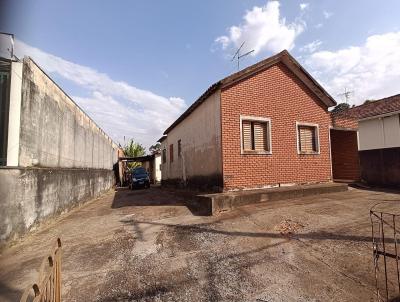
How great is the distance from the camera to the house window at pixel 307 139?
35.8ft

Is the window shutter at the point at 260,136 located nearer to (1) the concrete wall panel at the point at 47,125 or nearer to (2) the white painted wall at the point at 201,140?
(2) the white painted wall at the point at 201,140

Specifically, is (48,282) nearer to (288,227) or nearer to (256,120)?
(288,227)

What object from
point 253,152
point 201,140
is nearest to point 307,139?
point 253,152

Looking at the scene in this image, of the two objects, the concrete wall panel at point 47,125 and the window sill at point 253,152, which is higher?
the concrete wall panel at point 47,125

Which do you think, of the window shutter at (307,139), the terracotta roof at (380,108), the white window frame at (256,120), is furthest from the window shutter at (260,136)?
the terracotta roof at (380,108)

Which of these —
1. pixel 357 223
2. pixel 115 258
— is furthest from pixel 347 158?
pixel 115 258

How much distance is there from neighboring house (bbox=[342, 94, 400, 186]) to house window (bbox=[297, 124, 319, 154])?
107 inches

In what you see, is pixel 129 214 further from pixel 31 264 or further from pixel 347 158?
pixel 347 158

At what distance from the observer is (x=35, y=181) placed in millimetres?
6941

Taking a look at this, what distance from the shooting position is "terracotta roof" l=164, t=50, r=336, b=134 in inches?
365

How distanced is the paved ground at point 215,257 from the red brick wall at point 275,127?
195 centimetres

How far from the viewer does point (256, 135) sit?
986 cm

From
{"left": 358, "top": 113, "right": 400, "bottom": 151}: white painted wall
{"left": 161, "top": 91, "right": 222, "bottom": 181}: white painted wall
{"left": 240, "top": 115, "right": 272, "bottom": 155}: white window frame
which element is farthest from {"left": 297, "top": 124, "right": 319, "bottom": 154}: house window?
{"left": 358, "top": 113, "right": 400, "bottom": 151}: white painted wall

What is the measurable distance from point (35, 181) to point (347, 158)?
1417 cm
